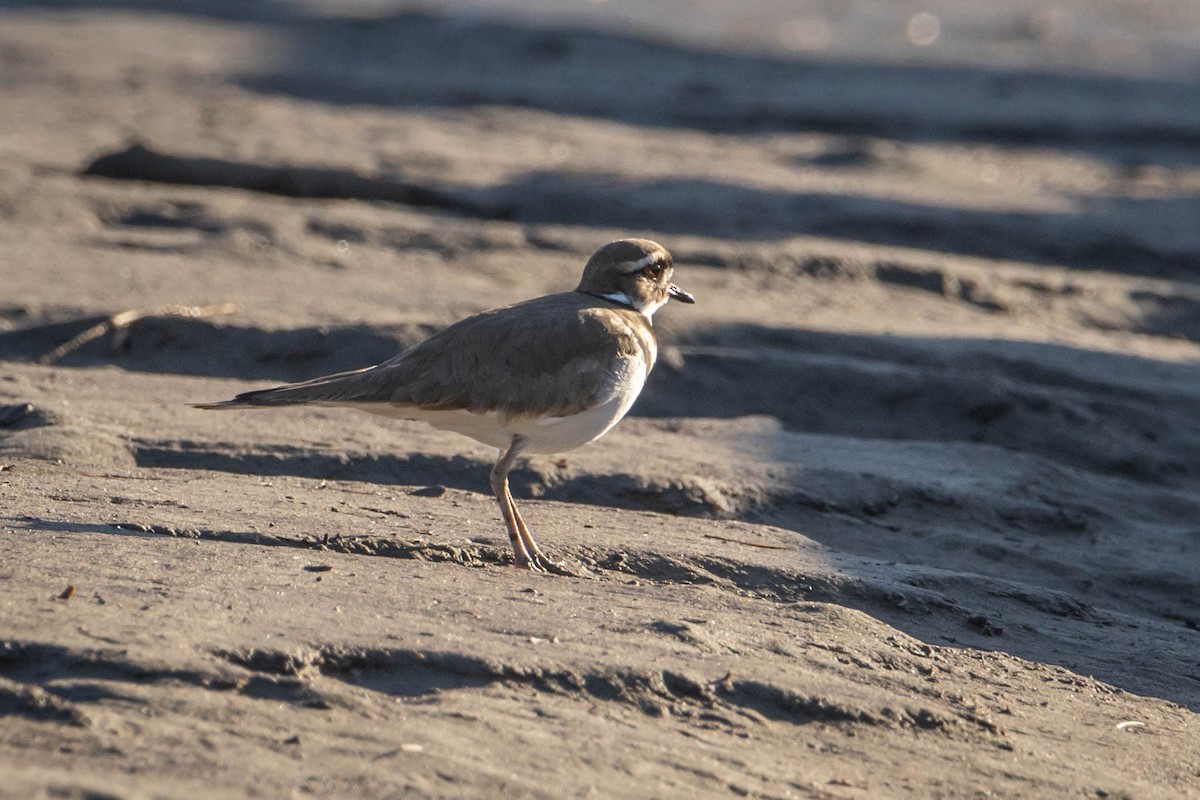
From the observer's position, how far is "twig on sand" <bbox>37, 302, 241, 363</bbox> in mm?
7246

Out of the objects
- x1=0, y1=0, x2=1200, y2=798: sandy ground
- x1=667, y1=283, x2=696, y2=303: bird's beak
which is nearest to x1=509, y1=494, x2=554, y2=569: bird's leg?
x1=0, y1=0, x2=1200, y2=798: sandy ground

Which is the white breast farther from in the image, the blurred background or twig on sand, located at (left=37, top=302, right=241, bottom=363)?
twig on sand, located at (left=37, top=302, right=241, bottom=363)

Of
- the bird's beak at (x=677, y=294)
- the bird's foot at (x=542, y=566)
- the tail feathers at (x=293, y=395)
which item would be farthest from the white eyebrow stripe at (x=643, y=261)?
the bird's foot at (x=542, y=566)

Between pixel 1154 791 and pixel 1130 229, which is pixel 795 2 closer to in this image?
pixel 1130 229

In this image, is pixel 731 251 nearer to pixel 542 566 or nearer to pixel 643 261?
pixel 643 261

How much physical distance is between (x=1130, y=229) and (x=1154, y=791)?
7.81 meters

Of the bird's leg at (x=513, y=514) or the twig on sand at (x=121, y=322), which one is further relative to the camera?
the twig on sand at (x=121, y=322)

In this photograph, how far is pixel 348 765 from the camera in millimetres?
3369

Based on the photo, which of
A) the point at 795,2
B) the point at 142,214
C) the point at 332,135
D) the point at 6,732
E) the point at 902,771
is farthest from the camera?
the point at 795,2

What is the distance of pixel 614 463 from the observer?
20.1ft

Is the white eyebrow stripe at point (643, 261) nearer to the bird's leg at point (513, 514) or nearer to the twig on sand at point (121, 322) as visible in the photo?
the bird's leg at point (513, 514)

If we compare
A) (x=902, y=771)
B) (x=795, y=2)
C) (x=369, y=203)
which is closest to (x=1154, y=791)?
(x=902, y=771)

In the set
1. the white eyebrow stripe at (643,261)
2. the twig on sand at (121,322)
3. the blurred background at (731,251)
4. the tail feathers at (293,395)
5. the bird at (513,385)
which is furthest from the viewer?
the twig on sand at (121,322)

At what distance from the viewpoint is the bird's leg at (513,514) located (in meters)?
4.89
